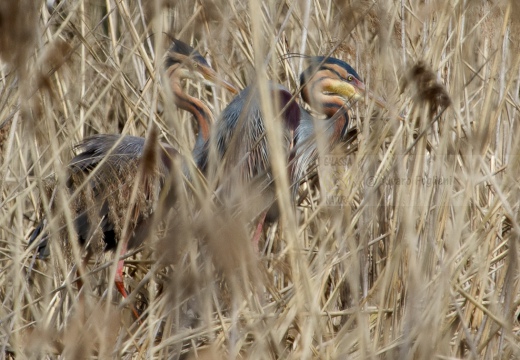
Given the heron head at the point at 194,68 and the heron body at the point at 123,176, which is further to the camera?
the heron head at the point at 194,68

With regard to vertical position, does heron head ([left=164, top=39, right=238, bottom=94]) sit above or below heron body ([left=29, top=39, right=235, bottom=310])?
above

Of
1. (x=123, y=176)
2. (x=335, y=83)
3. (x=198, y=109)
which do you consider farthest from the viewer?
(x=335, y=83)

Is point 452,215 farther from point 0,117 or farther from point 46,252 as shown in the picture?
point 46,252

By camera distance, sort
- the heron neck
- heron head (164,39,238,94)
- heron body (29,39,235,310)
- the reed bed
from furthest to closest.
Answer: the heron neck
heron head (164,39,238,94)
heron body (29,39,235,310)
the reed bed

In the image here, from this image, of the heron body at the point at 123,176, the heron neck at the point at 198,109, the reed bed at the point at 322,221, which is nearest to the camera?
the reed bed at the point at 322,221

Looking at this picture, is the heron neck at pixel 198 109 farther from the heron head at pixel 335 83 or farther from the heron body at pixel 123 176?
the heron head at pixel 335 83

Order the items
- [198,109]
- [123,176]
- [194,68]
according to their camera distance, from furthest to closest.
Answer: [198,109], [194,68], [123,176]

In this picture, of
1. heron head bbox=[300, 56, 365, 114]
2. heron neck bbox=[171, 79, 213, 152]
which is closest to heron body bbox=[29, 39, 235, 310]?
heron neck bbox=[171, 79, 213, 152]

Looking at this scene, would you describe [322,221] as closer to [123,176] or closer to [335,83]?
[123,176]

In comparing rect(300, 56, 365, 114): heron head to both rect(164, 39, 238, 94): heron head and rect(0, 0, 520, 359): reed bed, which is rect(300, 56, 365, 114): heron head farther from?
rect(0, 0, 520, 359): reed bed

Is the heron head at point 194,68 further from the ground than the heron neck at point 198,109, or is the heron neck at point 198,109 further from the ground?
the heron head at point 194,68

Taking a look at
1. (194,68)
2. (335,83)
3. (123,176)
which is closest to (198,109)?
(194,68)

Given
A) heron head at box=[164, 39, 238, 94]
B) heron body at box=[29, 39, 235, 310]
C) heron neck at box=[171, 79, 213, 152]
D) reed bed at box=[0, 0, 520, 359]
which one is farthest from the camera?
heron neck at box=[171, 79, 213, 152]

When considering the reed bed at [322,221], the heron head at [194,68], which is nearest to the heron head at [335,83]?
the heron head at [194,68]
